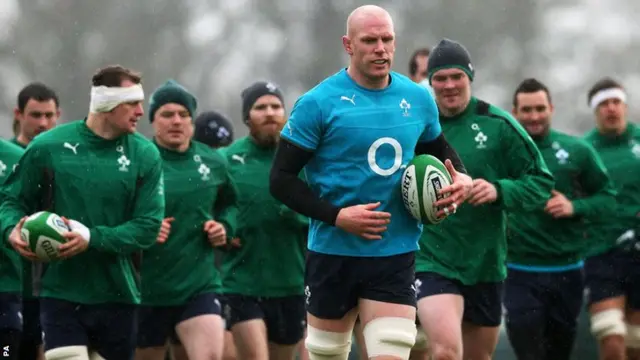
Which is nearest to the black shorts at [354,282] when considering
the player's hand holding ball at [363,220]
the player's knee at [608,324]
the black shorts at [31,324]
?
the player's hand holding ball at [363,220]

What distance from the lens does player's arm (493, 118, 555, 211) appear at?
37.4ft

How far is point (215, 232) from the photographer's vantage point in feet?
41.7

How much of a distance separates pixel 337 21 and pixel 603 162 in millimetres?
20761

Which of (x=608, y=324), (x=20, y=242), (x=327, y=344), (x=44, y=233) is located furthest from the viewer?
(x=608, y=324)

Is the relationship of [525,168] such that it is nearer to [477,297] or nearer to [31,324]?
[477,297]

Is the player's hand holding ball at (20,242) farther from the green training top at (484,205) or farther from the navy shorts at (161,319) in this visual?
the green training top at (484,205)

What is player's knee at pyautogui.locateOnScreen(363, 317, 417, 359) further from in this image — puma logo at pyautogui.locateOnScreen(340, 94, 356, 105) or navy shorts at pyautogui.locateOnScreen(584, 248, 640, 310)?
navy shorts at pyautogui.locateOnScreen(584, 248, 640, 310)

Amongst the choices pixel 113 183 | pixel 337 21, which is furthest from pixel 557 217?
pixel 337 21

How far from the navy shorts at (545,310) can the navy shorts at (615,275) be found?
95 centimetres

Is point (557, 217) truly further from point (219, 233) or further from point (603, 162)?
point (219, 233)

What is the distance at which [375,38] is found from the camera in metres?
9.56

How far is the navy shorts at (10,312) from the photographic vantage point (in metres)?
12.2

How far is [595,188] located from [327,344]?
4.66 meters

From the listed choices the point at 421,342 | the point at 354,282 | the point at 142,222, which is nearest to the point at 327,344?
the point at 354,282
